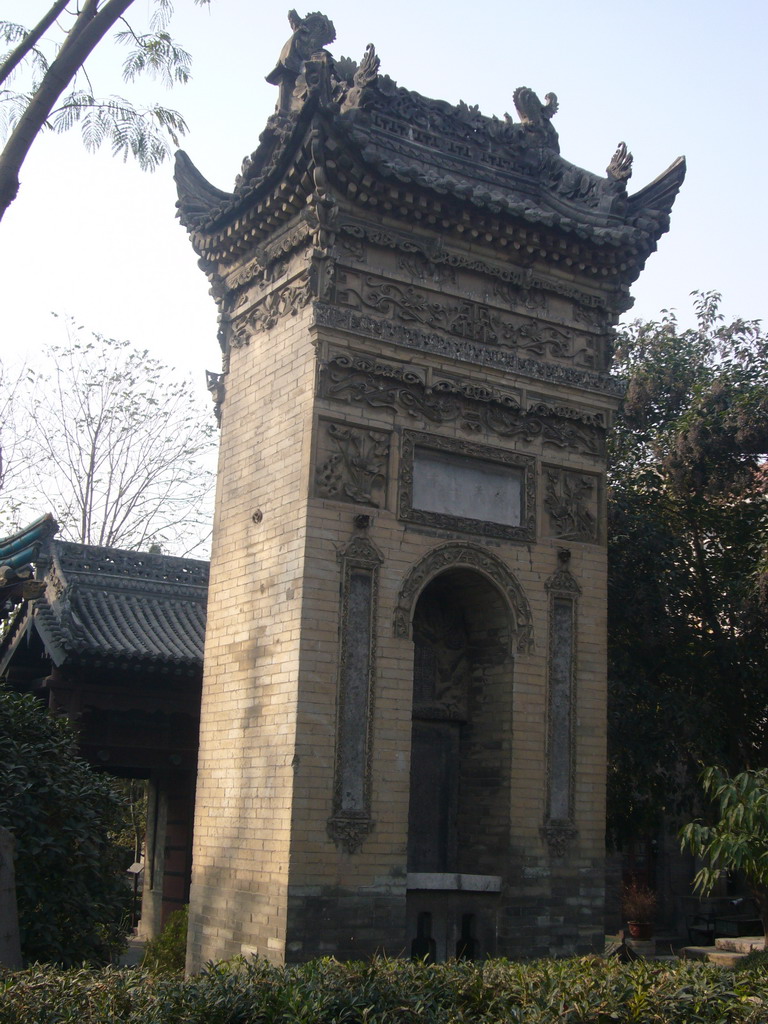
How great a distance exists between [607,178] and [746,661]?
654 centimetres

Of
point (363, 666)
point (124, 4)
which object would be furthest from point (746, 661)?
point (124, 4)

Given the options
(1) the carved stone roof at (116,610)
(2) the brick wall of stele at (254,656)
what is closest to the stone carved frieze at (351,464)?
(2) the brick wall of stele at (254,656)

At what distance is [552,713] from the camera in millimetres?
12734

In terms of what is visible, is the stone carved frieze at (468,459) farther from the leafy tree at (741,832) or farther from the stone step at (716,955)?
the stone step at (716,955)

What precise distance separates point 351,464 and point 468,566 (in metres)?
1.71

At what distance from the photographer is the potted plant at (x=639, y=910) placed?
71.9 ft

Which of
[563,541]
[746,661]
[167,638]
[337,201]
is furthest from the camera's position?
[167,638]

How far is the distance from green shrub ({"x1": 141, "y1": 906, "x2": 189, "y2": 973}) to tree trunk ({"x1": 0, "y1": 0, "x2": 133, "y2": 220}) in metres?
8.94

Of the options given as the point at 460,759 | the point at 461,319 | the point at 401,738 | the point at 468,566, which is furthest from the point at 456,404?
the point at 460,759

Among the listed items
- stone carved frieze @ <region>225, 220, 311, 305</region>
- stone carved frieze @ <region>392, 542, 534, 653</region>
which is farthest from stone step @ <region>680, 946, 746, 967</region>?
stone carved frieze @ <region>225, 220, 311, 305</region>

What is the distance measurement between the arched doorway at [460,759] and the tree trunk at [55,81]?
Result: 242 inches

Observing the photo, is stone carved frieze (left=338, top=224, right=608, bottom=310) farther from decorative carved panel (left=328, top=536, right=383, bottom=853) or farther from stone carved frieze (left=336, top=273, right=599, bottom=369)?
decorative carved panel (left=328, top=536, right=383, bottom=853)

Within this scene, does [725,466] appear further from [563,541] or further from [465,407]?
[465,407]

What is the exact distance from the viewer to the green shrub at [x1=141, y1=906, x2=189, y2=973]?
13445 mm
